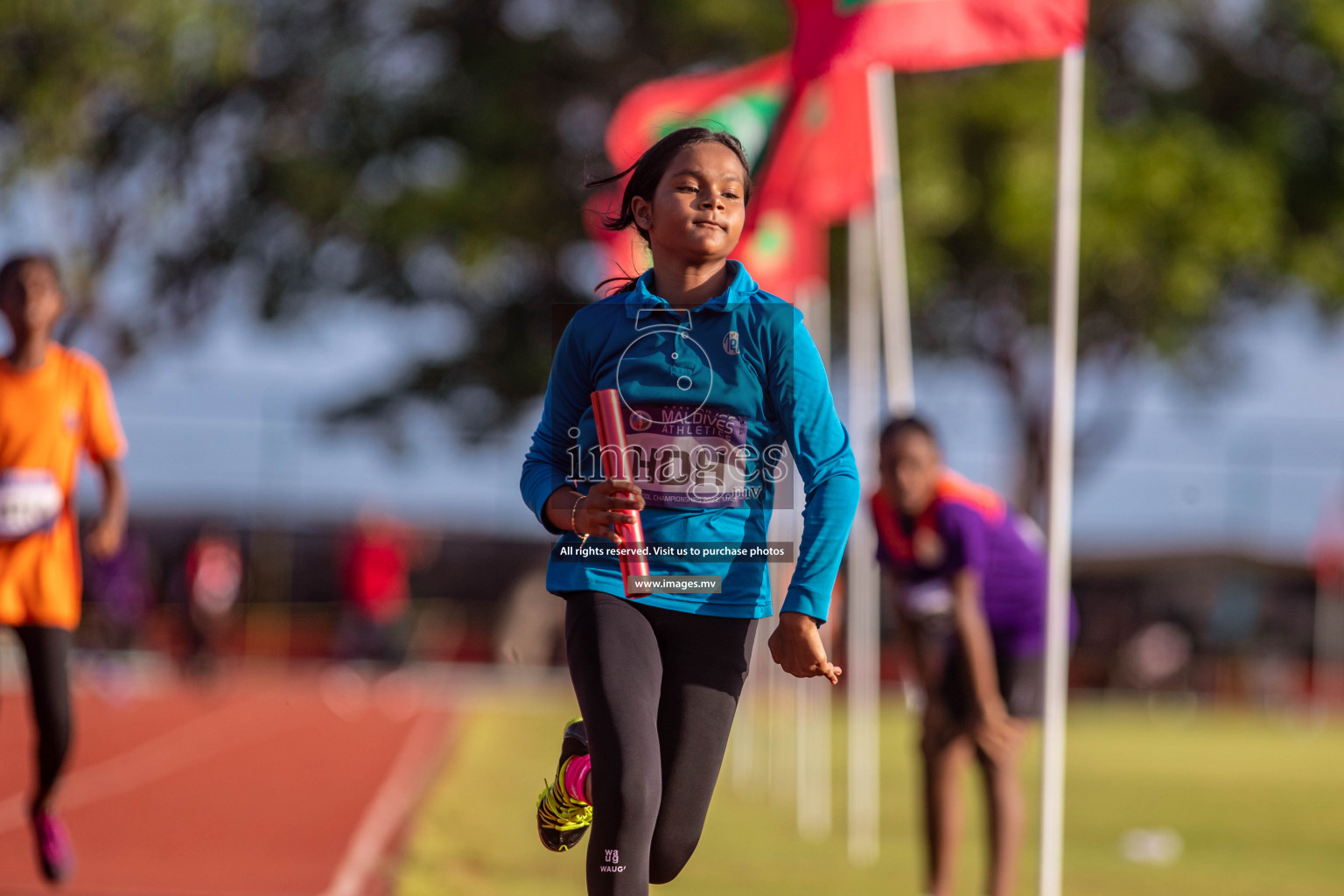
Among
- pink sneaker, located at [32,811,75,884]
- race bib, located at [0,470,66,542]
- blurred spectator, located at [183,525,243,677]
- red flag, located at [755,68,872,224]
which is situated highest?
red flag, located at [755,68,872,224]

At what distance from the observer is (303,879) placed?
290 inches

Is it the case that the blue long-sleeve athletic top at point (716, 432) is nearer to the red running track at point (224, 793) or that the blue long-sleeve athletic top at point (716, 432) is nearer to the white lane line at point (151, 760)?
the red running track at point (224, 793)

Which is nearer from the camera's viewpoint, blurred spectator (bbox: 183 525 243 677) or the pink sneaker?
the pink sneaker

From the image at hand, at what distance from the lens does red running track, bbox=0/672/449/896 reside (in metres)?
7.39

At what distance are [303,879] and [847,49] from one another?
4062 millimetres

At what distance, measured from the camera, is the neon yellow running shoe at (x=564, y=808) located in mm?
4105

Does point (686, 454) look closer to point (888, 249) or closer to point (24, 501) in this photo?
point (24, 501)

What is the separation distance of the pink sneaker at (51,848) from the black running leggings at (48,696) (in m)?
0.06

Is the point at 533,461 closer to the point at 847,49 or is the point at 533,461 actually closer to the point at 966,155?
the point at 847,49

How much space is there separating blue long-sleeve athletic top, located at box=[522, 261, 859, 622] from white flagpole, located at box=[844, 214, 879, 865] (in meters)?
4.91

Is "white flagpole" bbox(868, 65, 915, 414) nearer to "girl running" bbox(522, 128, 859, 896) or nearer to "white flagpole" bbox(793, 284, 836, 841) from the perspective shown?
"white flagpole" bbox(793, 284, 836, 841)

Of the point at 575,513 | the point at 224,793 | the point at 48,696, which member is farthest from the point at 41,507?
the point at 224,793

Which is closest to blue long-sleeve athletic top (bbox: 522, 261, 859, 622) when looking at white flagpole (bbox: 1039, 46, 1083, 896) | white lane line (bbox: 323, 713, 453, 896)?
white flagpole (bbox: 1039, 46, 1083, 896)

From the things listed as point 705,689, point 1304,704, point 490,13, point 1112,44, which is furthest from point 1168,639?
point 705,689
